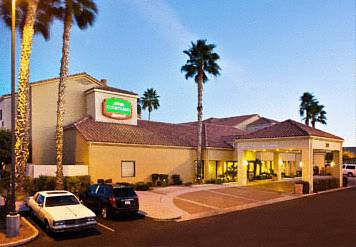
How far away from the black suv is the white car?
1818 millimetres

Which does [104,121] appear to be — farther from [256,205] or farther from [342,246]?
[342,246]

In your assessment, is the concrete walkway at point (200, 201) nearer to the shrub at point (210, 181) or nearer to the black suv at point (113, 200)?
the black suv at point (113, 200)

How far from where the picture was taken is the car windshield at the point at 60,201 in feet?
45.8

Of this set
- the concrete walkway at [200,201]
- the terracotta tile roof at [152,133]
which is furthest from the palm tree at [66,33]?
the concrete walkway at [200,201]

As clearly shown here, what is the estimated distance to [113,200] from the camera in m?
15.6

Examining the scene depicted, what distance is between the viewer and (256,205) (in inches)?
830

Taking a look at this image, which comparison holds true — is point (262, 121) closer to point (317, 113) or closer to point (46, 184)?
point (317, 113)

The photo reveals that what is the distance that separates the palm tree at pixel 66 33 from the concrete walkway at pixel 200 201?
253 inches

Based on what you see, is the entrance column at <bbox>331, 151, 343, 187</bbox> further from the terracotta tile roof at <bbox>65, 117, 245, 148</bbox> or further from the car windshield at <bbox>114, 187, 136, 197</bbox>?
the car windshield at <bbox>114, 187, 136, 197</bbox>

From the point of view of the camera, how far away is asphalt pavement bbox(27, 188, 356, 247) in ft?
38.4

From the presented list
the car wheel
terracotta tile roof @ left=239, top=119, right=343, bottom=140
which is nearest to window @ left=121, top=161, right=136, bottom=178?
terracotta tile roof @ left=239, top=119, right=343, bottom=140

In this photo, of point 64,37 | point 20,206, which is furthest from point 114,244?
point 64,37

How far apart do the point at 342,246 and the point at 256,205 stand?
10136 millimetres

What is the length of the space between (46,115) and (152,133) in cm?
1049
